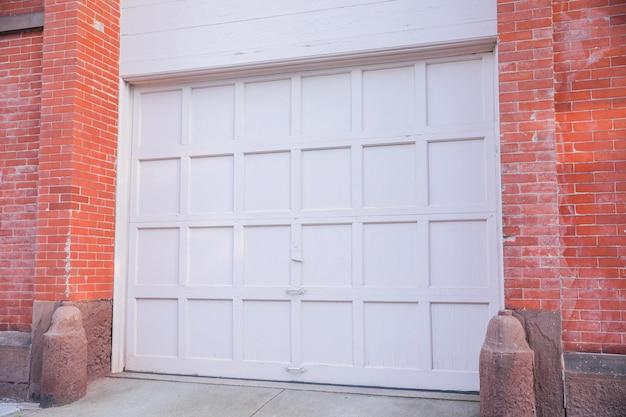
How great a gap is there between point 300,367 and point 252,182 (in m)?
1.75

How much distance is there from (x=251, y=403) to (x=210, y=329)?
1007mm

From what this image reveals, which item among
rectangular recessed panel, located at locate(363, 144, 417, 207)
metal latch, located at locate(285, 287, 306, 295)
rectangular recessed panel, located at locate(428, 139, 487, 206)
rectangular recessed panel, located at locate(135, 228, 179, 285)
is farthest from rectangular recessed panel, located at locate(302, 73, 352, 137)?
rectangular recessed panel, located at locate(135, 228, 179, 285)

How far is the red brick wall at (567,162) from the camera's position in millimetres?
4133

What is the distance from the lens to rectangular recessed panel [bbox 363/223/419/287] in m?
4.90

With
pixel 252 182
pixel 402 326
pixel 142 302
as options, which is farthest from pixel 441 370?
pixel 142 302

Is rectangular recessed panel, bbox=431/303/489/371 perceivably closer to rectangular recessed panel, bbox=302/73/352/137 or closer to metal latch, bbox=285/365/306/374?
metal latch, bbox=285/365/306/374

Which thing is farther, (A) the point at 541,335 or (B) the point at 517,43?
(B) the point at 517,43

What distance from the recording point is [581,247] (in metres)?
4.22

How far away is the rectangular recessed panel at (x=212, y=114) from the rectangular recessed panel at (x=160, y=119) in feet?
0.60

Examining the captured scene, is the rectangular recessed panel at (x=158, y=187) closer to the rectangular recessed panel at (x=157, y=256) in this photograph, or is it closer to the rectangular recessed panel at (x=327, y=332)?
the rectangular recessed panel at (x=157, y=256)

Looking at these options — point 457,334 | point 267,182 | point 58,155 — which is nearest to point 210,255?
point 267,182

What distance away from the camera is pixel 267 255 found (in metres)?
5.29

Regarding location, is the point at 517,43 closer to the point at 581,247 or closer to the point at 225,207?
the point at 581,247

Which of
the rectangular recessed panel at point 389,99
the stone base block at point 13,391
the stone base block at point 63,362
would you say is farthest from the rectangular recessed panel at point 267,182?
the stone base block at point 13,391
